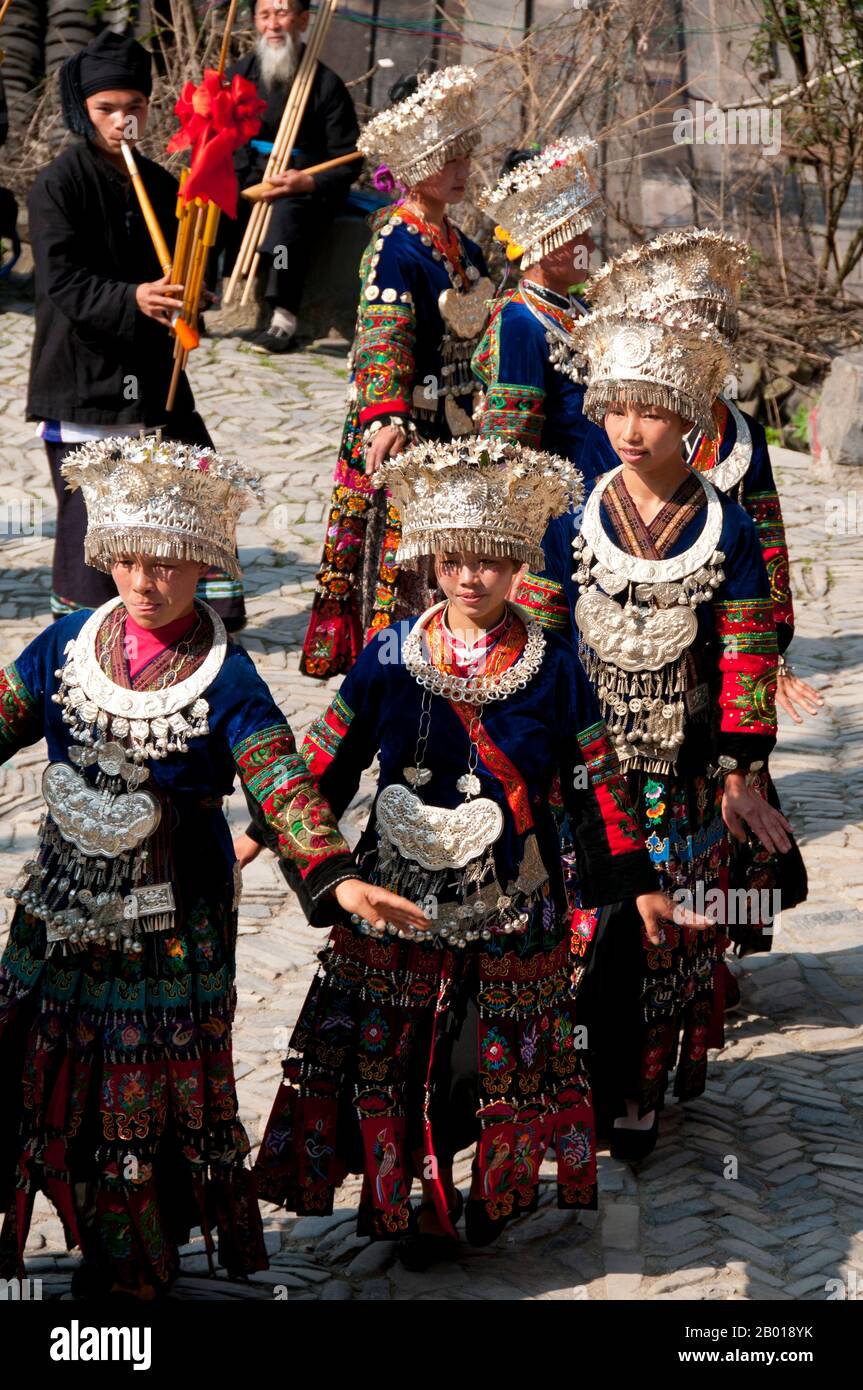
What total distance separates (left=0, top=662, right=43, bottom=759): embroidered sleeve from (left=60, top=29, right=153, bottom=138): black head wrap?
2.86 m

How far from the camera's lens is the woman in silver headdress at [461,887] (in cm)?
389

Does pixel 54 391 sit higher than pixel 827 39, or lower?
lower

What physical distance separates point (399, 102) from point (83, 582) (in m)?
1.92

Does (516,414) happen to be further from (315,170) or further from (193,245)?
(315,170)

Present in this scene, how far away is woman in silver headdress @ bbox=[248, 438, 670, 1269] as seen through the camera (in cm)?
389

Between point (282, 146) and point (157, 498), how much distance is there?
8.60 meters

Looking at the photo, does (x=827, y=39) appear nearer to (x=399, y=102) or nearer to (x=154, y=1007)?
(x=399, y=102)

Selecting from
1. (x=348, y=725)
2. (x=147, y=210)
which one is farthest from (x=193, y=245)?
(x=348, y=725)

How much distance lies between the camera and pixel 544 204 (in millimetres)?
5758

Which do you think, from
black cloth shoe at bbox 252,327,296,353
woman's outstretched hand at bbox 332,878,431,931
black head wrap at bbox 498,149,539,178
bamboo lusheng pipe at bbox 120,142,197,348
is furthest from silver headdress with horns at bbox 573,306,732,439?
black cloth shoe at bbox 252,327,296,353

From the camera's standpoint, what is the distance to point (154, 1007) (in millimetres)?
3686

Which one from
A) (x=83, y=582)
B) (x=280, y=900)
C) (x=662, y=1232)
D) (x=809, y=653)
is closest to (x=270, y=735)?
(x=662, y=1232)
